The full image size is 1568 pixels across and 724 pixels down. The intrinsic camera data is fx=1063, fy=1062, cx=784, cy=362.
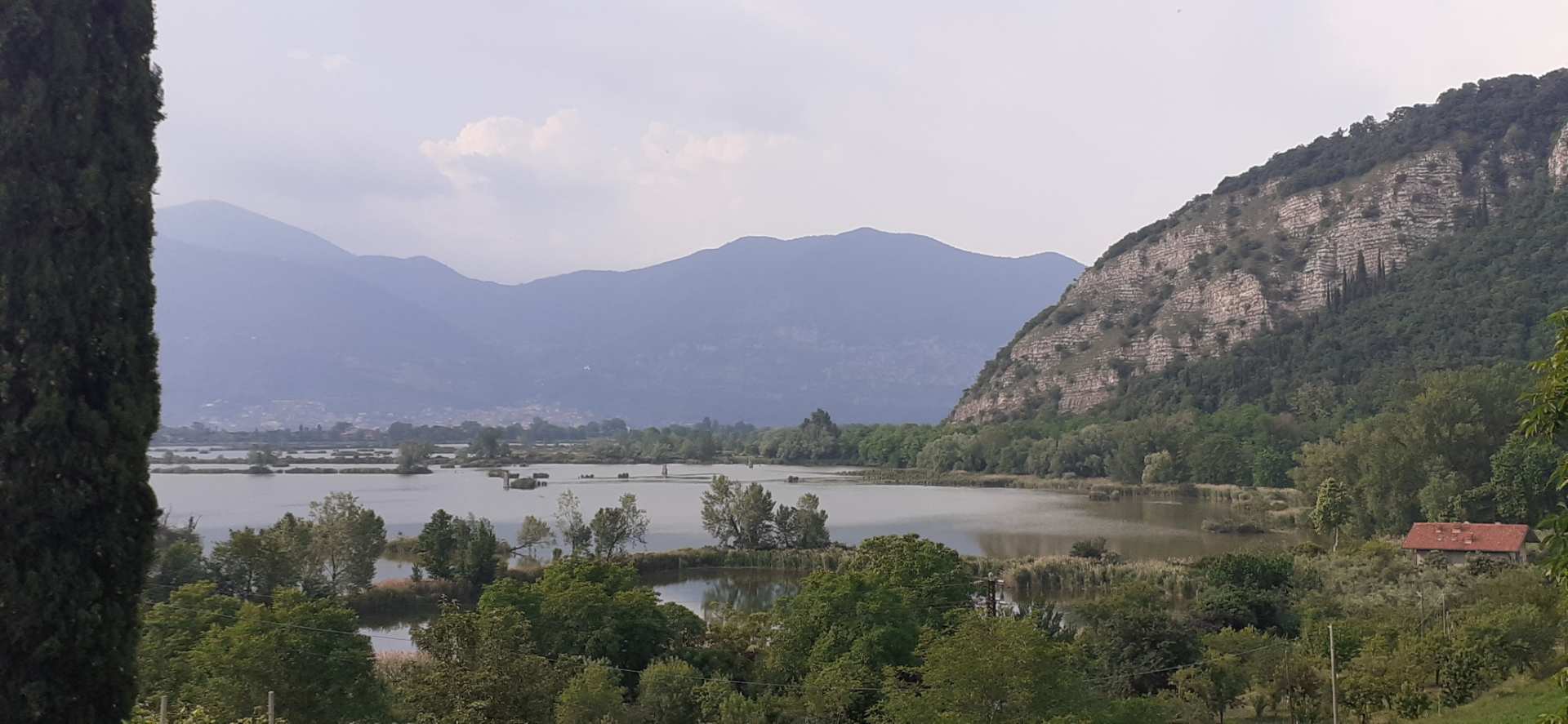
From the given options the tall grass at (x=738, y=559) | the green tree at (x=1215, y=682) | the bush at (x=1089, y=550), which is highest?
the bush at (x=1089, y=550)

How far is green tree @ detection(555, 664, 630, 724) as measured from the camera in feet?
54.4

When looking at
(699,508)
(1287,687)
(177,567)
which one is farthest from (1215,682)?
(699,508)

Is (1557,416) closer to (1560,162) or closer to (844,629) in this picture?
(844,629)

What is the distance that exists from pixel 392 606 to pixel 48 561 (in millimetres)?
28268

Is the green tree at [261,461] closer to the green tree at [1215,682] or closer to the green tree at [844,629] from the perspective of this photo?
the green tree at [844,629]

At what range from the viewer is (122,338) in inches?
307

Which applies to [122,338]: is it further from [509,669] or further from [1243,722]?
[1243,722]

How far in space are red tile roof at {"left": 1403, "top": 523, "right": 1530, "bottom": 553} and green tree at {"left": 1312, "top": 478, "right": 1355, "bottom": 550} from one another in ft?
24.1

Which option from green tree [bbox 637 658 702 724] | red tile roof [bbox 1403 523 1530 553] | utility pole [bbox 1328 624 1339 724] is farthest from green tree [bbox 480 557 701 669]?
red tile roof [bbox 1403 523 1530 553]

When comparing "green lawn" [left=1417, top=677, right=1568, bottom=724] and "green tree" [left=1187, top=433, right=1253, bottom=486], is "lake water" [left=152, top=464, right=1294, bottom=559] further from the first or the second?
"green lawn" [left=1417, top=677, right=1568, bottom=724]

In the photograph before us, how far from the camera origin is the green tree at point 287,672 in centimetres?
1655

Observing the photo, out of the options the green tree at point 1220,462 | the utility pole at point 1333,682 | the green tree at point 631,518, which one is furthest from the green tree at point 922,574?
the green tree at point 1220,462

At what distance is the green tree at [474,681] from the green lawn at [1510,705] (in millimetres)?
13641

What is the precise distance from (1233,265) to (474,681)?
112034mm
